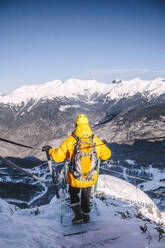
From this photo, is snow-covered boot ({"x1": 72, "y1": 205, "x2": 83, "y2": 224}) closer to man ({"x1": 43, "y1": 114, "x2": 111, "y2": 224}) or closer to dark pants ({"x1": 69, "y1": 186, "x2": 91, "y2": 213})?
man ({"x1": 43, "y1": 114, "x2": 111, "y2": 224})

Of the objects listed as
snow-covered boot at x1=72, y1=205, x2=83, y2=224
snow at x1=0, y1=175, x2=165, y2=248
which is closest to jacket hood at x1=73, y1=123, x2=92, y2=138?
snow-covered boot at x1=72, y1=205, x2=83, y2=224

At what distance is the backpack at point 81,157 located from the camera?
4.97 metres

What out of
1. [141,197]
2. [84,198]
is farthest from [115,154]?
[84,198]

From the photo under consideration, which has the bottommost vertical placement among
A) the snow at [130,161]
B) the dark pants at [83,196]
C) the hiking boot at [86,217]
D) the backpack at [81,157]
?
the snow at [130,161]

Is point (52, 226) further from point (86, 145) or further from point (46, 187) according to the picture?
point (46, 187)

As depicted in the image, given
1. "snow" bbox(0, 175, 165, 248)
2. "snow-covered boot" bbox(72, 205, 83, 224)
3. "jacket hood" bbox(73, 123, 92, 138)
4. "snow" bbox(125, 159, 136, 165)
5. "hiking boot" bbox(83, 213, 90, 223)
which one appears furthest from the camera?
"snow" bbox(125, 159, 136, 165)

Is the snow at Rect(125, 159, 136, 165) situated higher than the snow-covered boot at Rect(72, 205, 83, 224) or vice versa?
the snow-covered boot at Rect(72, 205, 83, 224)

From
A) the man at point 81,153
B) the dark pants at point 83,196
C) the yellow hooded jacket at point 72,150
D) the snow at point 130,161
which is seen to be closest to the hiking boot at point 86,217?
the dark pants at point 83,196

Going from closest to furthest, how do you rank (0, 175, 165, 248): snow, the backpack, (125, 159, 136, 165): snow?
1. (0, 175, 165, 248): snow
2. the backpack
3. (125, 159, 136, 165): snow

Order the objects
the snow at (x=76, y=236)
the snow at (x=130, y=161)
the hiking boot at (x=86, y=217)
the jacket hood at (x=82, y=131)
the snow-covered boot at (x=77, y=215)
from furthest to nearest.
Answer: the snow at (x=130, y=161) → the hiking boot at (x=86, y=217) → the snow-covered boot at (x=77, y=215) → the jacket hood at (x=82, y=131) → the snow at (x=76, y=236)

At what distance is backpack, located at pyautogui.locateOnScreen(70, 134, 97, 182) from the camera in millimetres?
4969

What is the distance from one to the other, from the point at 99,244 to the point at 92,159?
202 centimetres

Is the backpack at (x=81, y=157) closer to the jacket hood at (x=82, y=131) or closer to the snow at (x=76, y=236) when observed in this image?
the jacket hood at (x=82, y=131)

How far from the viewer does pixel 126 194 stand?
15.4 m
